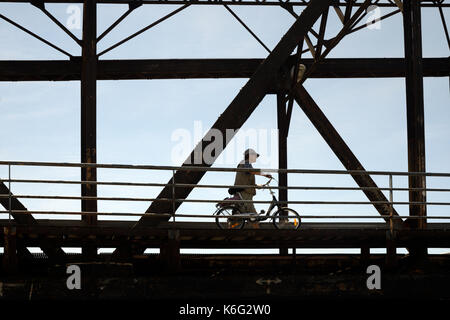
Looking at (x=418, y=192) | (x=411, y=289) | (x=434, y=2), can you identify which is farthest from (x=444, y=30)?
(x=411, y=289)

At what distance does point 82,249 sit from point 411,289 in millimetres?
6215

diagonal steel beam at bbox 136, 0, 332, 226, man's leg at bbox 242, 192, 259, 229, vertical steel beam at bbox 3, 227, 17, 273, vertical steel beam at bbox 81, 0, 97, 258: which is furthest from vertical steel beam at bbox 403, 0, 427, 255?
vertical steel beam at bbox 3, 227, 17, 273

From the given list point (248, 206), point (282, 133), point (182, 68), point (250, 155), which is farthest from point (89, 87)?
point (282, 133)

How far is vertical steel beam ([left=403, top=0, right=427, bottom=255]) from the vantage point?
18.1 metres

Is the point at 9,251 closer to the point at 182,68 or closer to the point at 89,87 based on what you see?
the point at 89,87

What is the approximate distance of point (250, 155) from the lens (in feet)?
55.1

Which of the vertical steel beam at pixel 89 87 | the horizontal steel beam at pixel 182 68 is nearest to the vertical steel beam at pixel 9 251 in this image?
the vertical steel beam at pixel 89 87

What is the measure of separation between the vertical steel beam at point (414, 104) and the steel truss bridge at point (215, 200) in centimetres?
2

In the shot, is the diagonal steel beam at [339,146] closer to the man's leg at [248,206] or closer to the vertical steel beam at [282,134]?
the vertical steel beam at [282,134]

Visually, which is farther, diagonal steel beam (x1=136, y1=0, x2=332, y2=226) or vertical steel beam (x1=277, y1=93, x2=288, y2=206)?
vertical steel beam (x1=277, y1=93, x2=288, y2=206)

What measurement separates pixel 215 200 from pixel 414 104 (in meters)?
5.35

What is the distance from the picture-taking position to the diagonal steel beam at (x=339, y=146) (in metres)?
20.5

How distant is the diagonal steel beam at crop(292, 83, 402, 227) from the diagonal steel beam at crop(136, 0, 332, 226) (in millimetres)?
4654

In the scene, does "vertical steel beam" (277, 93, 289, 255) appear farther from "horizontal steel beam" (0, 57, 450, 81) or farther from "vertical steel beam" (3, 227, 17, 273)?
"vertical steel beam" (3, 227, 17, 273)
